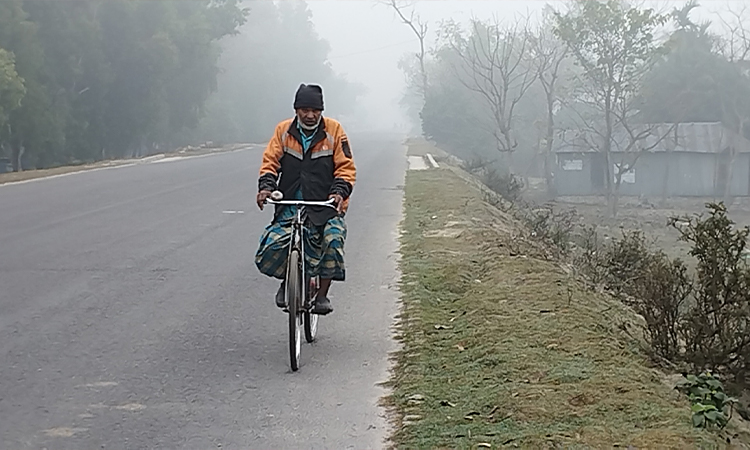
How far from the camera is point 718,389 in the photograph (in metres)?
5.43

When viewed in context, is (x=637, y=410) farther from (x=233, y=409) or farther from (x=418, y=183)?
(x=418, y=183)

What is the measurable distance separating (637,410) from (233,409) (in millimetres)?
2272

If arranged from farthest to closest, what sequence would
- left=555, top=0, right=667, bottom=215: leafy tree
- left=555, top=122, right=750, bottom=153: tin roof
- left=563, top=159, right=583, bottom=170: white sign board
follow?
left=563, top=159, right=583, bottom=170: white sign board
left=555, top=122, right=750, bottom=153: tin roof
left=555, top=0, right=667, bottom=215: leafy tree

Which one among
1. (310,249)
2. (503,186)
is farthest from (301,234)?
(503,186)

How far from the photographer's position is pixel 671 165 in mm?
50438

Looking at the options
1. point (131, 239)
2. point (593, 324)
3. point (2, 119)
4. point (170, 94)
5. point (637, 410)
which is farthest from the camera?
point (170, 94)

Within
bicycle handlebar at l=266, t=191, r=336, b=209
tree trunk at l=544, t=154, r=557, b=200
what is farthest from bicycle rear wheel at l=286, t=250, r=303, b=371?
tree trunk at l=544, t=154, r=557, b=200

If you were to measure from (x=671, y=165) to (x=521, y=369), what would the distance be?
153 feet

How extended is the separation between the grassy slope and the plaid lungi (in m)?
0.82

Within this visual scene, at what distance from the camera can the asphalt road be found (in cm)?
532

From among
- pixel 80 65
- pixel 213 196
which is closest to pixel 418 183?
pixel 213 196

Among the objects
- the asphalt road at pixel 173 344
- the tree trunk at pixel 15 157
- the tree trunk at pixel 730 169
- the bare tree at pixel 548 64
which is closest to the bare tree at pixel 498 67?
the bare tree at pixel 548 64

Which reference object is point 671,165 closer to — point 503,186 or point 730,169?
point 730,169

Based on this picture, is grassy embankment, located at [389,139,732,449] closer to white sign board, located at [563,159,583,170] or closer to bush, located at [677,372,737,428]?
bush, located at [677,372,737,428]
